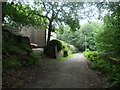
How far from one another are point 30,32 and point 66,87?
2668 cm

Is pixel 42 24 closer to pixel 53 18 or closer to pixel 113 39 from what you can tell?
pixel 53 18

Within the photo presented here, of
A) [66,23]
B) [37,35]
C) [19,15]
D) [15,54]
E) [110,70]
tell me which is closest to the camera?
[110,70]

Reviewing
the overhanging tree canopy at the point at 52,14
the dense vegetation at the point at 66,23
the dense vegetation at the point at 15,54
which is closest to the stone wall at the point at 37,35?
the dense vegetation at the point at 66,23

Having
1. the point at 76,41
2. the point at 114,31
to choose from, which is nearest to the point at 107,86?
the point at 114,31

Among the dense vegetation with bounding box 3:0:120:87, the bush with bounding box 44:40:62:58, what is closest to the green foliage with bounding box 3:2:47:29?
the dense vegetation with bounding box 3:0:120:87

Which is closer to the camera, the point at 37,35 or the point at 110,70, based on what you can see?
the point at 110,70

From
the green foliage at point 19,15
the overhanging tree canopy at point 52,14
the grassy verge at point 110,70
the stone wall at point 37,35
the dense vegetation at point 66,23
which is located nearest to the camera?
the grassy verge at point 110,70

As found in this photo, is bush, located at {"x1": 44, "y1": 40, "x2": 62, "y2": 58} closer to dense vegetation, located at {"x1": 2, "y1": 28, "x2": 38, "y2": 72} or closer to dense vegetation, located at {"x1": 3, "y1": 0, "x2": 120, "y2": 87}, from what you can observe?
dense vegetation, located at {"x1": 3, "y1": 0, "x2": 120, "y2": 87}

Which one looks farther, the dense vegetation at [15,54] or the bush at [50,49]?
the bush at [50,49]

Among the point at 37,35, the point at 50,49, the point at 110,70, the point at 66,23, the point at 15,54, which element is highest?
the point at 66,23

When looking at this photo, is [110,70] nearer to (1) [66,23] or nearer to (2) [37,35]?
(1) [66,23]

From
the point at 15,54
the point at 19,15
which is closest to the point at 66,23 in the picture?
the point at 19,15

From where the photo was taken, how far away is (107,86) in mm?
7785

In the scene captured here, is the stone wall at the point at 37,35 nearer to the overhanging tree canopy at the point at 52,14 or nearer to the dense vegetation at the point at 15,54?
the overhanging tree canopy at the point at 52,14
